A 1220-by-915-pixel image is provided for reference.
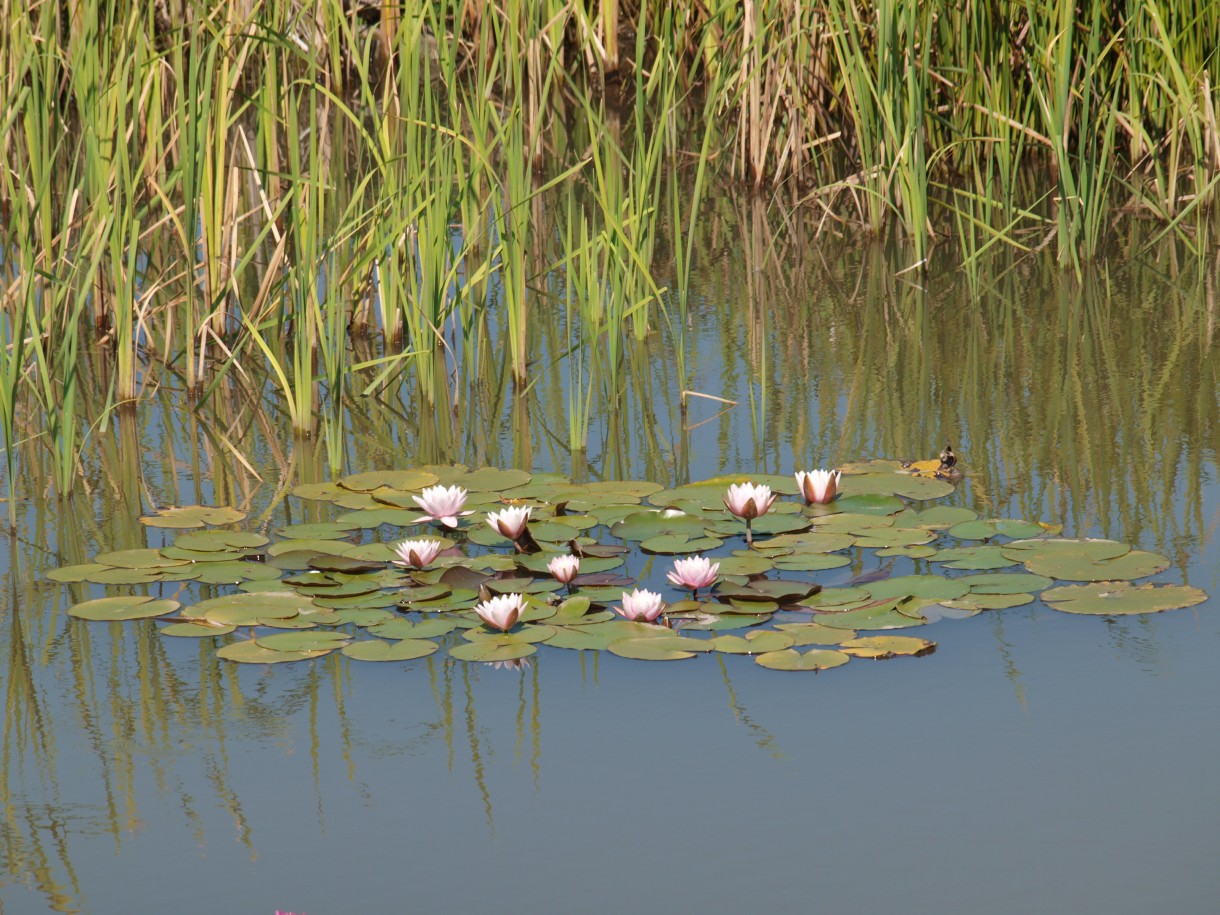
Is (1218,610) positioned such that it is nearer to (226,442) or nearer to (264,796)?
(264,796)

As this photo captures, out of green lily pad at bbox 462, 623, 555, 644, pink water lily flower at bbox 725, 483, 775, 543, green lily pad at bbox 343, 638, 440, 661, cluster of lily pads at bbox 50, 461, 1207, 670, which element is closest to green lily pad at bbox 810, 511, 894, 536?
cluster of lily pads at bbox 50, 461, 1207, 670

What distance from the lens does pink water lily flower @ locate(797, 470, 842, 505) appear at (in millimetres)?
3078

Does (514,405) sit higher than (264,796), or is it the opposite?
(514,405)

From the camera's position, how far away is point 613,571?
2.88m

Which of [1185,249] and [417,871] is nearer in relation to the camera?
[417,871]

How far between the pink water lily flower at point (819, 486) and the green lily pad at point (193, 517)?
3.67ft

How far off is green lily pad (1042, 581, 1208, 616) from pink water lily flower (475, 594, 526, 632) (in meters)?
0.88

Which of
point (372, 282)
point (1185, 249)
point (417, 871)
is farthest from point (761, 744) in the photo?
point (1185, 249)

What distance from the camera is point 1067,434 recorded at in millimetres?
3631

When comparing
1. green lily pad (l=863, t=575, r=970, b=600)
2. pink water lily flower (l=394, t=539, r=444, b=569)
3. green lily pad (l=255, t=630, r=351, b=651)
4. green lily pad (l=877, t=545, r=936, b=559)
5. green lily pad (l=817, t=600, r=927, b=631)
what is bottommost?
green lily pad (l=817, t=600, r=927, b=631)

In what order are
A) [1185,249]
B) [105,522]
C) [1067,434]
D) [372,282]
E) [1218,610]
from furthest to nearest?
[1185,249]
[372,282]
[1067,434]
[105,522]
[1218,610]

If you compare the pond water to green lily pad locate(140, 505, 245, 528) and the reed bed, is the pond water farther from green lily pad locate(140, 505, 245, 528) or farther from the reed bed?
the reed bed

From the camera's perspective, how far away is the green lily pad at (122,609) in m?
2.69

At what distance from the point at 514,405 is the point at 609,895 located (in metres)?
2.26
